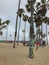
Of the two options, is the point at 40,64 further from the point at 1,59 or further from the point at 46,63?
the point at 1,59

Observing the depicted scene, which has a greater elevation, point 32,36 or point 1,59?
point 32,36

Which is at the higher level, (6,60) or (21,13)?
(21,13)

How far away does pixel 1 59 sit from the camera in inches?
896

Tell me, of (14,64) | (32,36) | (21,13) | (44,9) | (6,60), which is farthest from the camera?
(21,13)

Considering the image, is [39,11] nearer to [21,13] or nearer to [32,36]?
[21,13]

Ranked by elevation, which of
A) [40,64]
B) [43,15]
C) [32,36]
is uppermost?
[43,15]

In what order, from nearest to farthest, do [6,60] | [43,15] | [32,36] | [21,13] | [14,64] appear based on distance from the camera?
1. [14,64]
2. [6,60]
3. [32,36]
4. [43,15]
5. [21,13]

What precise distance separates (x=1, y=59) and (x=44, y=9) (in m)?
20.9

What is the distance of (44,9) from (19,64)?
22.3 m

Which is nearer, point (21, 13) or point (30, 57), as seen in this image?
point (30, 57)

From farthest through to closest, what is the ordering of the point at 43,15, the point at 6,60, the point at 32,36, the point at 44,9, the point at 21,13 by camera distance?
the point at 21,13, the point at 43,15, the point at 44,9, the point at 32,36, the point at 6,60

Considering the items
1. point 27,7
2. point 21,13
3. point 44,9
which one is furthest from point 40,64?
point 21,13

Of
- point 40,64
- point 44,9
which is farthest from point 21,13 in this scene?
point 40,64

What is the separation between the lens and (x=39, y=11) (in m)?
42.6
